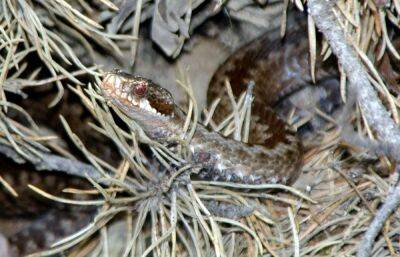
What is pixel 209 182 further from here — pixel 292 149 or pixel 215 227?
pixel 292 149

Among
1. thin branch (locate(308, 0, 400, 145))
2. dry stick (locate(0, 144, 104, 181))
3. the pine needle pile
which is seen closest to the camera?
thin branch (locate(308, 0, 400, 145))

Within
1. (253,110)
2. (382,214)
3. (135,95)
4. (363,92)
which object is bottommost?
(253,110)

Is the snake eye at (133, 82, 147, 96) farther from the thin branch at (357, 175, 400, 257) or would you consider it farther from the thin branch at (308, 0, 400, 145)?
the thin branch at (357, 175, 400, 257)

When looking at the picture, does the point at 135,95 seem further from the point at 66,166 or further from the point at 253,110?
the point at 253,110

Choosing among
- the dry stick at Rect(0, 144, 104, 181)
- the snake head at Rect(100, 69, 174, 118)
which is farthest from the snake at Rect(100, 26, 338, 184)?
the dry stick at Rect(0, 144, 104, 181)

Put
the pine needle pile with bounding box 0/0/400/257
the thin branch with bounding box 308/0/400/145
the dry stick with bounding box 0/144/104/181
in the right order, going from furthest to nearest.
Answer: the dry stick with bounding box 0/144/104/181 → the pine needle pile with bounding box 0/0/400/257 → the thin branch with bounding box 308/0/400/145

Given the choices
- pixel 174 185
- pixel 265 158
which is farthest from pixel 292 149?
pixel 174 185

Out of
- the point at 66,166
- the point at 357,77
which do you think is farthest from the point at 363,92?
the point at 66,166
